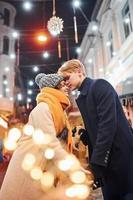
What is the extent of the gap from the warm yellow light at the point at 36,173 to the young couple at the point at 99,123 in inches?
7.3

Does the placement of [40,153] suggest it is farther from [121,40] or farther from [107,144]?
[121,40]

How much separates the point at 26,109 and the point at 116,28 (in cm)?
1807

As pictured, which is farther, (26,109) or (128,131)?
(26,109)

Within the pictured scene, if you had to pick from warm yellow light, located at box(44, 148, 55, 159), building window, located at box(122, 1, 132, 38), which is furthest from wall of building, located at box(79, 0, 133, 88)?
warm yellow light, located at box(44, 148, 55, 159)

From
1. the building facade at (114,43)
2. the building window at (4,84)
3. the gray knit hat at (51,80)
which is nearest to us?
the gray knit hat at (51,80)

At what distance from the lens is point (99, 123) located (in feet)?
7.78

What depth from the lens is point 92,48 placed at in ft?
66.1

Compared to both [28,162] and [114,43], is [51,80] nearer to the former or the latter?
[28,162]

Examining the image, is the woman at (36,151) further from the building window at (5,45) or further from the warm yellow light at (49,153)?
the building window at (5,45)

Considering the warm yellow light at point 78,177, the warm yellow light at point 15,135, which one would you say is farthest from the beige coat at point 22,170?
the warm yellow light at point 15,135

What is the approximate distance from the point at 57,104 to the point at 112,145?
620 mm

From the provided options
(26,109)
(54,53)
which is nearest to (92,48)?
(54,53)

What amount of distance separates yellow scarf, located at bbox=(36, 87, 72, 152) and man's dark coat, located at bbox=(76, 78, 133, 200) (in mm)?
278

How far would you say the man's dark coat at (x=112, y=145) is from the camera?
226cm
